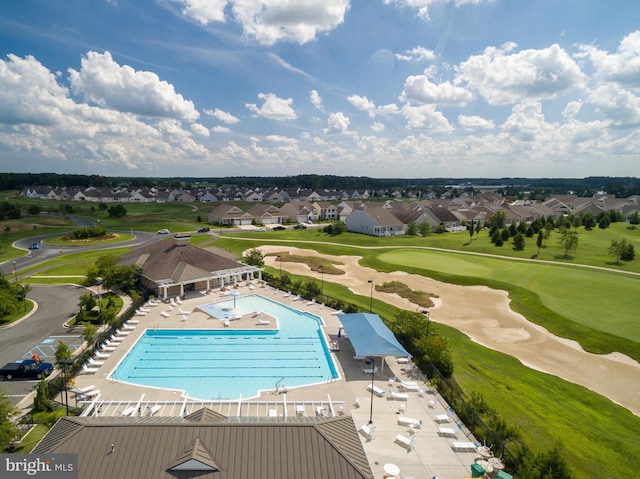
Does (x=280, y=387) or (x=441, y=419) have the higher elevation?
(x=441, y=419)

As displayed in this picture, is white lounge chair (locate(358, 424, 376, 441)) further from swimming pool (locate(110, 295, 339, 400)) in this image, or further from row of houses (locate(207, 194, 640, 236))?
row of houses (locate(207, 194, 640, 236))

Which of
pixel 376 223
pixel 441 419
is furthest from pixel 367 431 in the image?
pixel 376 223

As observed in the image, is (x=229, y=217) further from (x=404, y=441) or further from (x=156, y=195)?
(x=404, y=441)

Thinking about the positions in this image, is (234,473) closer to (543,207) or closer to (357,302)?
(357,302)

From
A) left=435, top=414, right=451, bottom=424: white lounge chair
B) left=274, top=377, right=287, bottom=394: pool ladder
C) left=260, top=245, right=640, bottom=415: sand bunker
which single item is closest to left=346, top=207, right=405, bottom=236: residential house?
left=260, top=245, right=640, bottom=415: sand bunker

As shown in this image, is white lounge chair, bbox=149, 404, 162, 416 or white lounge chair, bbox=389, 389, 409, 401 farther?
white lounge chair, bbox=389, 389, 409, 401

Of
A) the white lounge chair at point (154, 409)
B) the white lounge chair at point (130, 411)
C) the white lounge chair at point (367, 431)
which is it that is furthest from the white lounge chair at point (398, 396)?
the white lounge chair at point (130, 411)

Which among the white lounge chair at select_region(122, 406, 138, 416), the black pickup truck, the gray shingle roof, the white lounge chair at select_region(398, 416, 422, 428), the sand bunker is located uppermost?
the gray shingle roof
